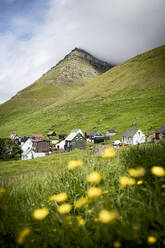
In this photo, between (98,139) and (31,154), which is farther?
(98,139)

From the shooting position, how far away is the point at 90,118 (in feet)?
429

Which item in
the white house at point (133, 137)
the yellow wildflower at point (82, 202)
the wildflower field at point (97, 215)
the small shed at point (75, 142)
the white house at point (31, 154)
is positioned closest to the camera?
the wildflower field at point (97, 215)

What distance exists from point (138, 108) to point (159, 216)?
126 meters

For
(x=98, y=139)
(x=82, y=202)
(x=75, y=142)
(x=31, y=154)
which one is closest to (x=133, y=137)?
(x=98, y=139)

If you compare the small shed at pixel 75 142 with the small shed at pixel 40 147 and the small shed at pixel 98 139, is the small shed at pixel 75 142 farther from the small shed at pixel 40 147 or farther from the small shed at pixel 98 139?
the small shed at pixel 98 139

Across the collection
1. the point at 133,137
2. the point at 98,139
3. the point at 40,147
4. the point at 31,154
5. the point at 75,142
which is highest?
the point at 133,137

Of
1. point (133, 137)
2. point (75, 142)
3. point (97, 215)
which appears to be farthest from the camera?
point (133, 137)

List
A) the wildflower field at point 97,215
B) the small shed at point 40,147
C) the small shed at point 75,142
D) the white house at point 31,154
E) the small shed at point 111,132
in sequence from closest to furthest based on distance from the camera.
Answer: the wildflower field at point 97,215 → the small shed at point 40,147 → the white house at point 31,154 → the small shed at point 75,142 → the small shed at point 111,132

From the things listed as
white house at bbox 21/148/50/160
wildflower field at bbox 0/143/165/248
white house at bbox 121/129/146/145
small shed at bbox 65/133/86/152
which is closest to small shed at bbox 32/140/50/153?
white house at bbox 21/148/50/160

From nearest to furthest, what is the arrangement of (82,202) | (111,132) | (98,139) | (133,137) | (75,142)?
1. (82,202)
2. (75,142)
3. (133,137)
4. (98,139)
5. (111,132)

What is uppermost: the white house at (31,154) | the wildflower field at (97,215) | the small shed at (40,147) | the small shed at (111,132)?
the small shed at (111,132)

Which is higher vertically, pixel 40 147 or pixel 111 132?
pixel 111 132

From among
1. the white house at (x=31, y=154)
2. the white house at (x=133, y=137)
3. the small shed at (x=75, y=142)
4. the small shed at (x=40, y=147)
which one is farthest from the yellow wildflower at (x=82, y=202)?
the white house at (x=133, y=137)

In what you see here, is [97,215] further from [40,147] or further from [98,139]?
[98,139]
